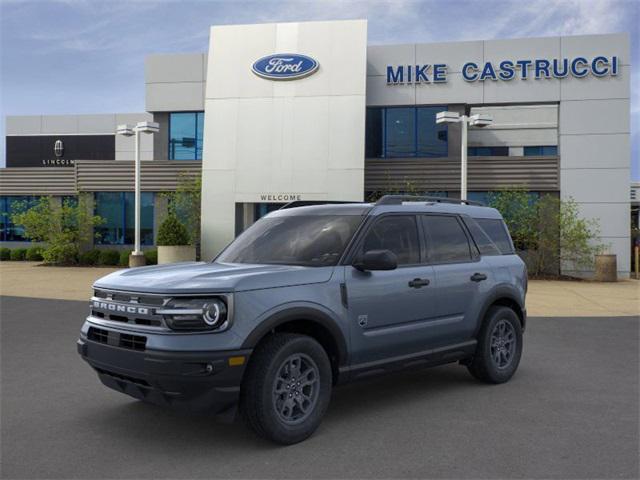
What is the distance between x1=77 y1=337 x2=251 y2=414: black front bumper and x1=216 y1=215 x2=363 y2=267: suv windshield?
1251 mm

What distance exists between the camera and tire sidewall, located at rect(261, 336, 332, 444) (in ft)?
14.6

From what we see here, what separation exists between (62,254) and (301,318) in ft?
78.1

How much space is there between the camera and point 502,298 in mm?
6762

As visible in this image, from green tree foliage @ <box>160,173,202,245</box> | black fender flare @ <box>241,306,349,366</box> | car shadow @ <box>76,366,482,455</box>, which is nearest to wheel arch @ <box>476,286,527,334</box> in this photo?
car shadow @ <box>76,366,482,455</box>

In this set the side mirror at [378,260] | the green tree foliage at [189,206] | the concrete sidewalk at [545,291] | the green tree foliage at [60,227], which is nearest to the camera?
the side mirror at [378,260]

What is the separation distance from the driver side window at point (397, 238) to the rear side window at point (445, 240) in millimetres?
196

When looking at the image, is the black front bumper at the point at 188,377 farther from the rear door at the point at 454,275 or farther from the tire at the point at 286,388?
the rear door at the point at 454,275

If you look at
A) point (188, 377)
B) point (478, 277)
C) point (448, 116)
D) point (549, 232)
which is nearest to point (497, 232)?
→ point (478, 277)

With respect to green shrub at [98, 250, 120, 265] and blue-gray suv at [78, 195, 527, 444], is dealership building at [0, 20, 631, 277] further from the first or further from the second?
blue-gray suv at [78, 195, 527, 444]

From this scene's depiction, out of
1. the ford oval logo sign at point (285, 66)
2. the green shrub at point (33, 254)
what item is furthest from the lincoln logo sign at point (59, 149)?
the ford oval logo sign at point (285, 66)

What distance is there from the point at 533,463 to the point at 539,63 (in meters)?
22.0

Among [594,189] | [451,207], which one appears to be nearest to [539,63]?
[594,189]

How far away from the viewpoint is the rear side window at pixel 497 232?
6902 mm

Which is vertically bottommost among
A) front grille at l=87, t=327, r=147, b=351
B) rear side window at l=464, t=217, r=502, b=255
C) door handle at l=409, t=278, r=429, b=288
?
front grille at l=87, t=327, r=147, b=351
